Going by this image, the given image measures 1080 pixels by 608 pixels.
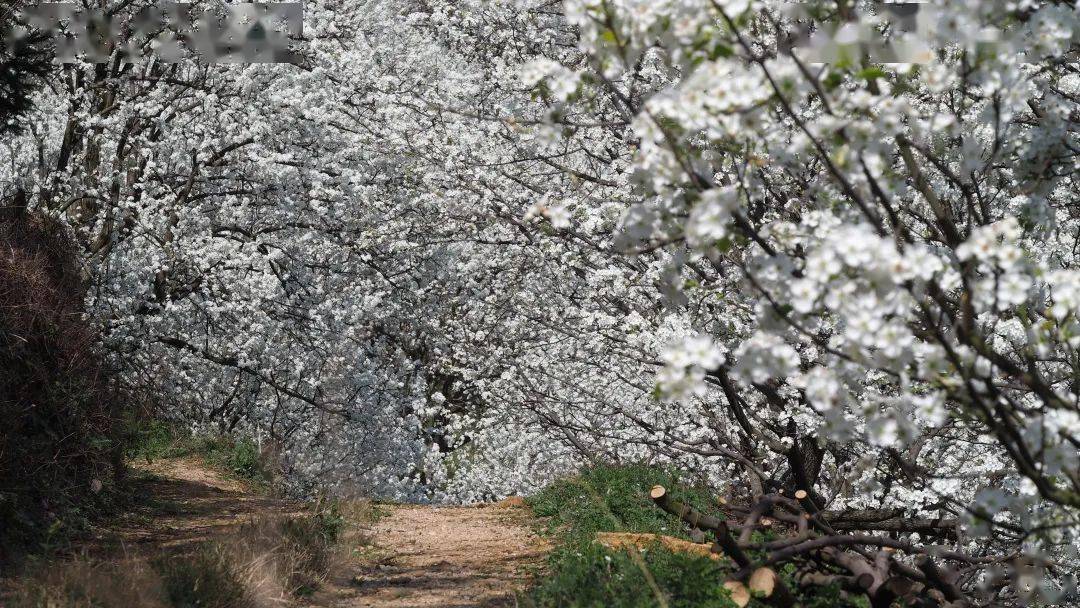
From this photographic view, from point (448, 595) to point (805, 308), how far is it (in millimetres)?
4073

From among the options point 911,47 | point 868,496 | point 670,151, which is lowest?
point 868,496

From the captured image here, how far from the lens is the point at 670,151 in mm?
3285

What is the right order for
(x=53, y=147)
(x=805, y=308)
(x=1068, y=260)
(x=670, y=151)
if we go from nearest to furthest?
1. (x=805, y=308)
2. (x=670, y=151)
3. (x=1068, y=260)
4. (x=53, y=147)

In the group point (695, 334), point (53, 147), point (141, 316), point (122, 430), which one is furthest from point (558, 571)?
point (53, 147)

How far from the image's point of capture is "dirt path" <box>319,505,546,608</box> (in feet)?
20.7

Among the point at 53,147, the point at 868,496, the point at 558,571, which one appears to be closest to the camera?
the point at 558,571

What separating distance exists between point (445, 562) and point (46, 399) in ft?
9.92

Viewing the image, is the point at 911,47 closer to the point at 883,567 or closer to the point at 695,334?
the point at 883,567

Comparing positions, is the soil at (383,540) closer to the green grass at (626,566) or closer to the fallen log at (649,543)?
the green grass at (626,566)

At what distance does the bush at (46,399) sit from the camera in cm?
667

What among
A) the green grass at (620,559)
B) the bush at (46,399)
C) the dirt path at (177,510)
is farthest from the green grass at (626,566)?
the bush at (46,399)

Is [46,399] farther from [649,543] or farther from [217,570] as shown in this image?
[649,543]

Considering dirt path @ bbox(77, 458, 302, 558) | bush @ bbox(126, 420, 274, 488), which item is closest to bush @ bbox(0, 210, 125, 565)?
dirt path @ bbox(77, 458, 302, 558)

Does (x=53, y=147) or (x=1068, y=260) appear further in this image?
(x=53, y=147)
